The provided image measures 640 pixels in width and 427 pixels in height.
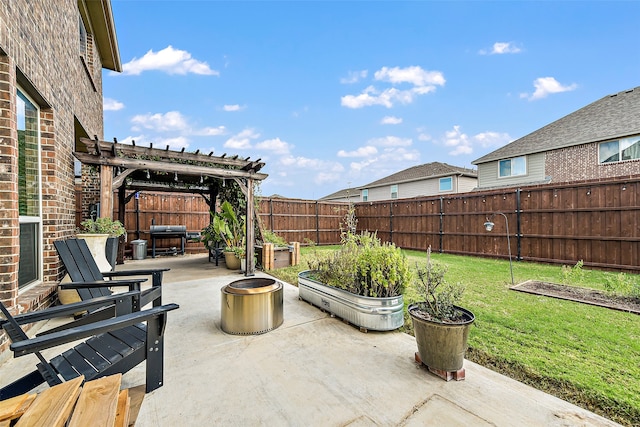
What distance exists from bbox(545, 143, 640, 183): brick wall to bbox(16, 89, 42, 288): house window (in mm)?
15236

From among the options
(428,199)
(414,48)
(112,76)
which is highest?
(414,48)

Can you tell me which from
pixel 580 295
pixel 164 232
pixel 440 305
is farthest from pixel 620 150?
pixel 164 232

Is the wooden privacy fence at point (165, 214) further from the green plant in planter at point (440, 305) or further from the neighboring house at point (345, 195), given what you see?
the neighboring house at point (345, 195)

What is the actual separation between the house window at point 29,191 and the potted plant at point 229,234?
3860 mm

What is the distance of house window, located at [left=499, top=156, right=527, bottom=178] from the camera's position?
12.9m

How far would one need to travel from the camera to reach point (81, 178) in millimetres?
8031

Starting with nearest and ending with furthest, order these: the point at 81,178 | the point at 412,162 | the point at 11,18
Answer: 1. the point at 11,18
2. the point at 81,178
3. the point at 412,162

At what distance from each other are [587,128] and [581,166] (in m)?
1.79

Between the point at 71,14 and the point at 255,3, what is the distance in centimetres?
452

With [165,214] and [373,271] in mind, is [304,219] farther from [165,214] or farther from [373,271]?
[373,271]

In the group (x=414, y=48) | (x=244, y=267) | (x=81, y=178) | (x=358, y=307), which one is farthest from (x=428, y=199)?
(x=81, y=178)

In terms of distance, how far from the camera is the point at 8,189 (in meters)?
2.46

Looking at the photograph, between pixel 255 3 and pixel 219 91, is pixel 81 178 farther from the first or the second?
pixel 255 3

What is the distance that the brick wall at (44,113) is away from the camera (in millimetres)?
2436
